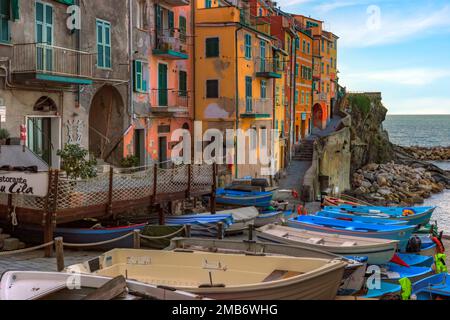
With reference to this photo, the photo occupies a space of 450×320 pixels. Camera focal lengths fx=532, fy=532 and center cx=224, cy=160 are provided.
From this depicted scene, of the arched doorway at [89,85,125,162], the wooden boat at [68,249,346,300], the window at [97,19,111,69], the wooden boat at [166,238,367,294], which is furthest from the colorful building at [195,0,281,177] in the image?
the wooden boat at [68,249,346,300]

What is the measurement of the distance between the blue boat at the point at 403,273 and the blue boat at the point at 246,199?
398 inches

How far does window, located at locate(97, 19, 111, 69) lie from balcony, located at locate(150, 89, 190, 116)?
461 cm

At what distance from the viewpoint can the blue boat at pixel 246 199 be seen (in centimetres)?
2850

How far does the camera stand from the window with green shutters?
19016mm

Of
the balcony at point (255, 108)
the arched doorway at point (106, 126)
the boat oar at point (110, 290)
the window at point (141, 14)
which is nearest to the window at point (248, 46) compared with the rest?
the balcony at point (255, 108)

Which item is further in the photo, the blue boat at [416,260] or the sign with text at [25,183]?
the blue boat at [416,260]

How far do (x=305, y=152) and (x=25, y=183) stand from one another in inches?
1413

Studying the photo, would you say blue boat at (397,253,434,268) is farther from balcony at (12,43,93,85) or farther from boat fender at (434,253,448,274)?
balcony at (12,43,93,85)

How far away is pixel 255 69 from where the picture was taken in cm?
3838

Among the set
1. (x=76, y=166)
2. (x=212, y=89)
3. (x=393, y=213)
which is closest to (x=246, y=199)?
(x=393, y=213)

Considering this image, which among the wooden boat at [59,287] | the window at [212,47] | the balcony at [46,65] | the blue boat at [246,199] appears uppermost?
the window at [212,47]

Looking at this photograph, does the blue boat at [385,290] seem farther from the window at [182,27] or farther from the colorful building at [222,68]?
the window at [182,27]
